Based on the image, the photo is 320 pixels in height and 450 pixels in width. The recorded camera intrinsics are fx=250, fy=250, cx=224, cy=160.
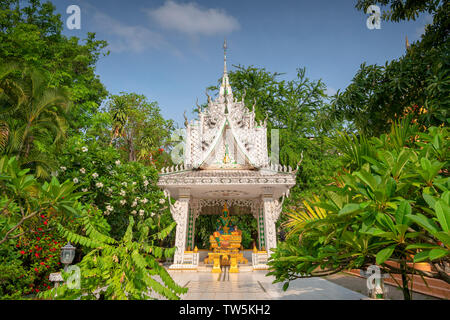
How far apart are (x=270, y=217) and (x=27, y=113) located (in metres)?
8.99

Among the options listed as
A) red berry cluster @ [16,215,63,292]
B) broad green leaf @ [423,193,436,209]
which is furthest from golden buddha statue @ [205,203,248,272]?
broad green leaf @ [423,193,436,209]

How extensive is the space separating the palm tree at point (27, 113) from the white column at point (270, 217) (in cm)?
743

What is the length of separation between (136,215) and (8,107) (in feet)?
20.0

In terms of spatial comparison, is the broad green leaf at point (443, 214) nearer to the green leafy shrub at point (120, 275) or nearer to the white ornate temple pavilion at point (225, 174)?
the green leafy shrub at point (120, 275)

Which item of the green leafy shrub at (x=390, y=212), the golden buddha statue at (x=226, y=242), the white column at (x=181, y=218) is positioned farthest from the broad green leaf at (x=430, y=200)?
the golden buddha statue at (x=226, y=242)

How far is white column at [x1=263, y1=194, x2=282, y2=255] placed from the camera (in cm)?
923

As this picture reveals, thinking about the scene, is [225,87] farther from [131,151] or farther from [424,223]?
[131,151]

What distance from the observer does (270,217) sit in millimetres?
9430

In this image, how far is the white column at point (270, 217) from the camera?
9.23 m

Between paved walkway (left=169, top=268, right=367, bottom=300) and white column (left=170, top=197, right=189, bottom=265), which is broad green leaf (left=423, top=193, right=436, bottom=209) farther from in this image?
white column (left=170, top=197, right=189, bottom=265)

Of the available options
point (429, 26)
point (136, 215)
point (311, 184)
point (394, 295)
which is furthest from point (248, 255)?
point (429, 26)

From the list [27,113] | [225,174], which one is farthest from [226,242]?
[27,113]
